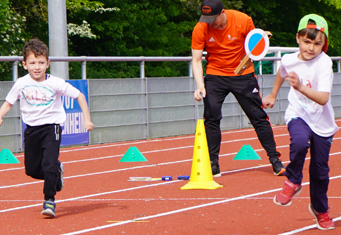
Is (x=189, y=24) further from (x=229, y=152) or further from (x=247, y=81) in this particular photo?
(x=247, y=81)

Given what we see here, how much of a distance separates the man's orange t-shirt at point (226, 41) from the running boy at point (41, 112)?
222 centimetres

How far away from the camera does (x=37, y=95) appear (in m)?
5.97

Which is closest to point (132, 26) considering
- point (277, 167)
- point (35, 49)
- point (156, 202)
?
point (277, 167)

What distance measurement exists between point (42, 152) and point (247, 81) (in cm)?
287

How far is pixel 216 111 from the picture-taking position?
787 cm

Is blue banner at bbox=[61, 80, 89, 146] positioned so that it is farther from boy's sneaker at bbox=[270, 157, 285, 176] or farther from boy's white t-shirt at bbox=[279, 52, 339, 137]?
boy's white t-shirt at bbox=[279, 52, 339, 137]

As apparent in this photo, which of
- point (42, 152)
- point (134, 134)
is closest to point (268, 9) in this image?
point (134, 134)

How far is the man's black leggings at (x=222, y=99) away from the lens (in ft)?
25.7

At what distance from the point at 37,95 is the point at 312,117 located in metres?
2.53

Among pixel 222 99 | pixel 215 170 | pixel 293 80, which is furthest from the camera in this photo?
pixel 215 170

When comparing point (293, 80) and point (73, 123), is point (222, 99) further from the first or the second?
point (73, 123)

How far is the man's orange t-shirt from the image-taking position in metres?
7.77

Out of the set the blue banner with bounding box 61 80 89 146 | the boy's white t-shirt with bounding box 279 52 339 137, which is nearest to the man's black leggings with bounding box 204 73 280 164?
the boy's white t-shirt with bounding box 279 52 339 137

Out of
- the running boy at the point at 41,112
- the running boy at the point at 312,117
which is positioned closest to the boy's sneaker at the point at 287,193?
the running boy at the point at 312,117
